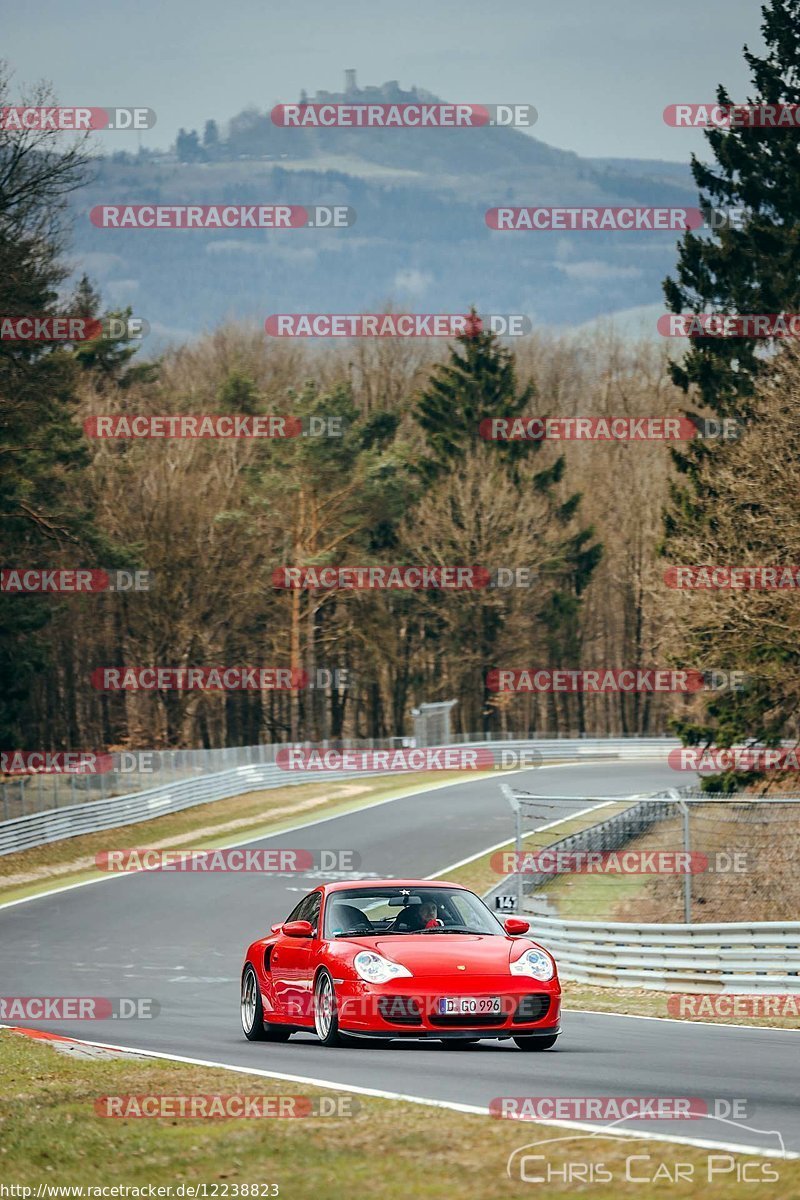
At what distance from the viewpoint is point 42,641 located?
2045 inches

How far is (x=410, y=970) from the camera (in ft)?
38.9

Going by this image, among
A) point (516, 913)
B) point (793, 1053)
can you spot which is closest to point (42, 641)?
point (516, 913)

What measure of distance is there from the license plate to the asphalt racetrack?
333mm

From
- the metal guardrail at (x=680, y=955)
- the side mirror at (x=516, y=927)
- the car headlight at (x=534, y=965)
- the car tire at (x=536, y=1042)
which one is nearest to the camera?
the car headlight at (x=534, y=965)

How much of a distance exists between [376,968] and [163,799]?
3637 centimetres

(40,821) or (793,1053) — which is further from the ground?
(793,1053)

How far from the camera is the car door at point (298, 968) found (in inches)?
509

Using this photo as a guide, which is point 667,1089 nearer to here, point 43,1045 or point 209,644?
point 43,1045

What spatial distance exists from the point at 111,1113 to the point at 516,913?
14.6 m

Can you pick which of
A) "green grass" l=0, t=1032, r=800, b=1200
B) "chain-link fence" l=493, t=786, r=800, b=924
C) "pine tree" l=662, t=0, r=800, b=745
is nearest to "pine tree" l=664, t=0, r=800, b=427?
"pine tree" l=662, t=0, r=800, b=745

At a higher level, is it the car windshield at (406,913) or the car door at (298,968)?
the car windshield at (406,913)

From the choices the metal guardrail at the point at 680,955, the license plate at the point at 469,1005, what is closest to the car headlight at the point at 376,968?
the license plate at the point at 469,1005

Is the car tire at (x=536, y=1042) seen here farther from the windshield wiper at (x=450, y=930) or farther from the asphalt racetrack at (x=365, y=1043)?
the windshield wiper at (x=450, y=930)

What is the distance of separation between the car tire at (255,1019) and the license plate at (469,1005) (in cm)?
261
